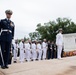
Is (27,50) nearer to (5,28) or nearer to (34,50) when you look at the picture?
(34,50)

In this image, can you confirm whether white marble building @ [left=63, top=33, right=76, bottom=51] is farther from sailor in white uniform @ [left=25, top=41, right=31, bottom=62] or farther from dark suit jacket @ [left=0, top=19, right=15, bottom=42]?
dark suit jacket @ [left=0, top=19, right=15, bottom=42]

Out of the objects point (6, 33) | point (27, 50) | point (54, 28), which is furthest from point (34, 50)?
point (54, 28)

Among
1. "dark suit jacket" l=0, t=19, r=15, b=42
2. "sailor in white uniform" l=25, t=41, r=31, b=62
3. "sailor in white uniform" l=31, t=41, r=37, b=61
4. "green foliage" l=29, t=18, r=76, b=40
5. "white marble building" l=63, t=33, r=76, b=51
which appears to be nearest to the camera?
"dark suit jacket" l=0, t=19, r=15, b=42

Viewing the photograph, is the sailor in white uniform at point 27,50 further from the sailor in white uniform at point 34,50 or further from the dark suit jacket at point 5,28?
the dark suit jacket at point 5,28

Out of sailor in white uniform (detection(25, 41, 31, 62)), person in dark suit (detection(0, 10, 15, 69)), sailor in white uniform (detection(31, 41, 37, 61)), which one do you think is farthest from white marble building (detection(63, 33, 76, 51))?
person in dark suit (detection(0, 10, 15, 69))

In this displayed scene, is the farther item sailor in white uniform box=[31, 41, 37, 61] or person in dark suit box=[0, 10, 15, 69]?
sailor in white uniform box=[31, 41, 37, 61]

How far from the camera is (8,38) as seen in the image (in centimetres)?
712

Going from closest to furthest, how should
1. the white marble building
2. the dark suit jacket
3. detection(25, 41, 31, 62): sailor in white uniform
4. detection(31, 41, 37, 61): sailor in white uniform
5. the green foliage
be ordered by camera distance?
the dark suit jacket < detection(25, 41, 31, 62): sailor in white uniform < detection(31, 41, 37, 61): sailor in white uniform < the white marble building < the green foliage

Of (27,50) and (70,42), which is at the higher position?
(27,50)

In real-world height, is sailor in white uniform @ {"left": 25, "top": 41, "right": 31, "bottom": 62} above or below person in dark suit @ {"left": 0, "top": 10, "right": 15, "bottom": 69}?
below

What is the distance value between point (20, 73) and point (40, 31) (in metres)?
62.6

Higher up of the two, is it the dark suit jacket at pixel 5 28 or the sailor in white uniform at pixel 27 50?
the dark suit jacket at pixel 5 28

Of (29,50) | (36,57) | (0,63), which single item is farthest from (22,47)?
(0,63)

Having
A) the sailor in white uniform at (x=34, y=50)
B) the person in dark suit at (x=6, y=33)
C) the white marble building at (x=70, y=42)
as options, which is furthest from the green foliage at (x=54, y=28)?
the person in dark suit at (x=6, y=33)
